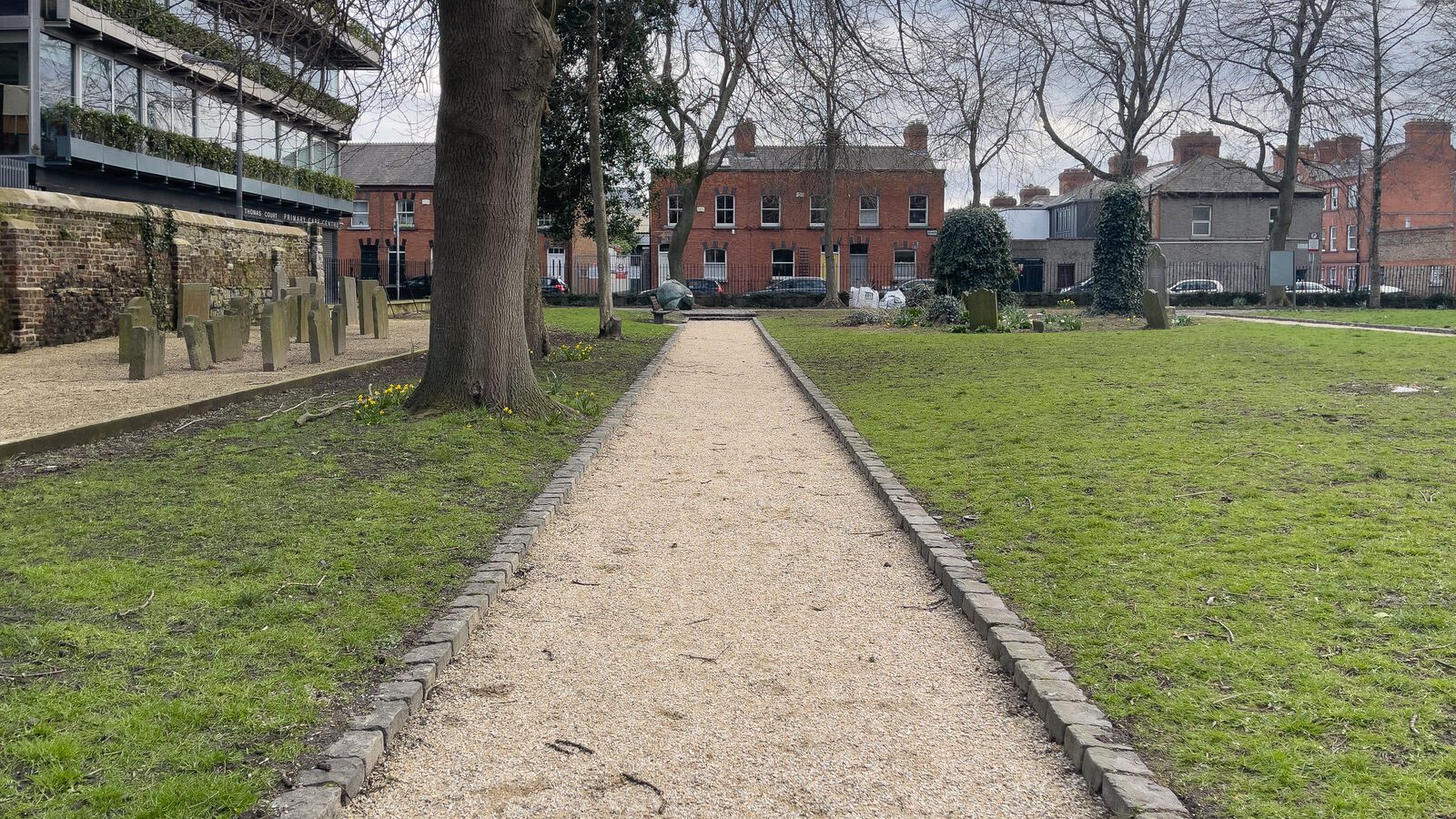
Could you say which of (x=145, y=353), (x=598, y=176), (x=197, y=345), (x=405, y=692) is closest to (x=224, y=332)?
(x=197, y=345)

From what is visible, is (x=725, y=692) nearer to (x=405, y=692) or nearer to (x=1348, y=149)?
(x=405, y=692)

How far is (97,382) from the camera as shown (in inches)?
517

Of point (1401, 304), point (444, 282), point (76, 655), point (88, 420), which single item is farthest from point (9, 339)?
point (1401, 304)

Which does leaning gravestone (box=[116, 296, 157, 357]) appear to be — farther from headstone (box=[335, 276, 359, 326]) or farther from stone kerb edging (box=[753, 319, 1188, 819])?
stone kerb edging (box=[753, 319, 1188, 819])

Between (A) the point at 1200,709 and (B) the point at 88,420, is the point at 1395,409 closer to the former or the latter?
(A) the point at 1200,709

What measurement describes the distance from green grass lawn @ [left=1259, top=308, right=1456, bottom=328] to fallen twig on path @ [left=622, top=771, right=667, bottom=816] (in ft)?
89.5

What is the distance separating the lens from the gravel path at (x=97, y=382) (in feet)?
34.1

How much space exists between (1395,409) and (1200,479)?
14.2 feet

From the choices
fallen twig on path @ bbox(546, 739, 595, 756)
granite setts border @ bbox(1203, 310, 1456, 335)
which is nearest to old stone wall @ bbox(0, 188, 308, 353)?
fallen twig on path @ bbox(546, 739, 595, 756)

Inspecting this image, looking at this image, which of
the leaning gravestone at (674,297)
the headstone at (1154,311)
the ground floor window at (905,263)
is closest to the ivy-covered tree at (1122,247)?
the headstone at (1154,311)

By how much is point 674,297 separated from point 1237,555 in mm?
34916

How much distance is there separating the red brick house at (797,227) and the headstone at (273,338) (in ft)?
135

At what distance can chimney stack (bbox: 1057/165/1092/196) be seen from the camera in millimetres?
67500

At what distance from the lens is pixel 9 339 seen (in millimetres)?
15352
